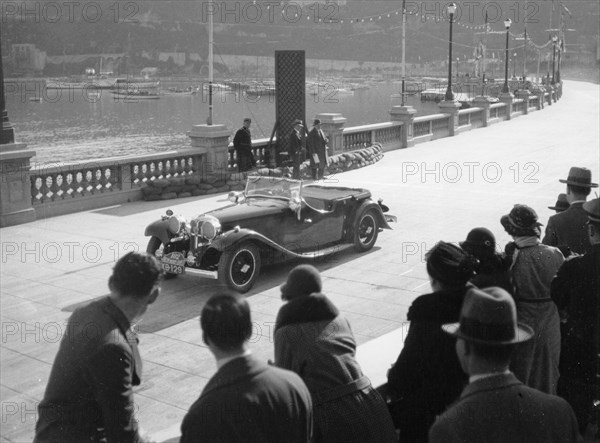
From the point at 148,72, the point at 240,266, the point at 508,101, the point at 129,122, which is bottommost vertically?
the point at 129,122

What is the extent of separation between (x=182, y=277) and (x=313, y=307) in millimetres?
7067

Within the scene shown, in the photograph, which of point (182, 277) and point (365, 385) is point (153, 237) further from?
point (365, 385)

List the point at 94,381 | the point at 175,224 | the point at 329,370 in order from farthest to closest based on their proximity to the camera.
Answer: the point at 175,224 < the point at 329,370 < the point at 94,381

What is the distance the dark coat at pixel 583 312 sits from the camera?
4.68 metres

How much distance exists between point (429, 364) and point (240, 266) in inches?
242

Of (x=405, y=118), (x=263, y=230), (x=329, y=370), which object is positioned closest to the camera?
(x=329, y=370)

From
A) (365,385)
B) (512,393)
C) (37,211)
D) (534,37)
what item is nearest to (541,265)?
(365,385)

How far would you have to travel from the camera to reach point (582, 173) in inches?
266

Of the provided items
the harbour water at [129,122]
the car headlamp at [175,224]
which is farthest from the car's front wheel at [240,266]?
the harbour water at [129,122]

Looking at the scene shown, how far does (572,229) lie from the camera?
21.4 ft

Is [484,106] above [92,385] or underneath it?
above

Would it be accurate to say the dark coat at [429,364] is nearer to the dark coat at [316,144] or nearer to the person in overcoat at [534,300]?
the person in overcoat at [534,300]

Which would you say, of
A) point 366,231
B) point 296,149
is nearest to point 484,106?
point 296,149

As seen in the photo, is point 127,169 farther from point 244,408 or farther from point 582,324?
point 244,408
